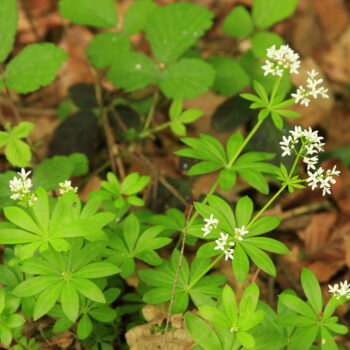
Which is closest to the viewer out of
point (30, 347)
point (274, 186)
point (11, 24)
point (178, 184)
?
point (30, 347)

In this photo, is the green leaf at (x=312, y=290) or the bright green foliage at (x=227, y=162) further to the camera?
the bright green foliage at (x=227, y=162)

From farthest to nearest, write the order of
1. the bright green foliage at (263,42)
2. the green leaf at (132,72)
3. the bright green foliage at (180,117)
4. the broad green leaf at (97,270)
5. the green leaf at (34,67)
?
the bright green foliage at (263,42) → the green leaf at (132,72) → the bright green foliage at (180,117) → the green leaf at (34,67) → the broad green leaf at (97,270)

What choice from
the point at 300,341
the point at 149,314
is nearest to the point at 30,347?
the point at 149,314

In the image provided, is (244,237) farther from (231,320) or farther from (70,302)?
(70,302)

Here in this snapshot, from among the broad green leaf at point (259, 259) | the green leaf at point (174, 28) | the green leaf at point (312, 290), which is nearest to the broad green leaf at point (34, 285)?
the broad green leaf at point (259, 259)

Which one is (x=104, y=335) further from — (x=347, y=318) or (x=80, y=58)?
(x=80, y=58)

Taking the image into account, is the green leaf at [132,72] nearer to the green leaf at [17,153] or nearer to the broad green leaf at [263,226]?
the green leaf at [17,153]

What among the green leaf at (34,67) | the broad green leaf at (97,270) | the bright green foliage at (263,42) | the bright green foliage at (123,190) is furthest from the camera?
the bright green foliage at (263,42)
